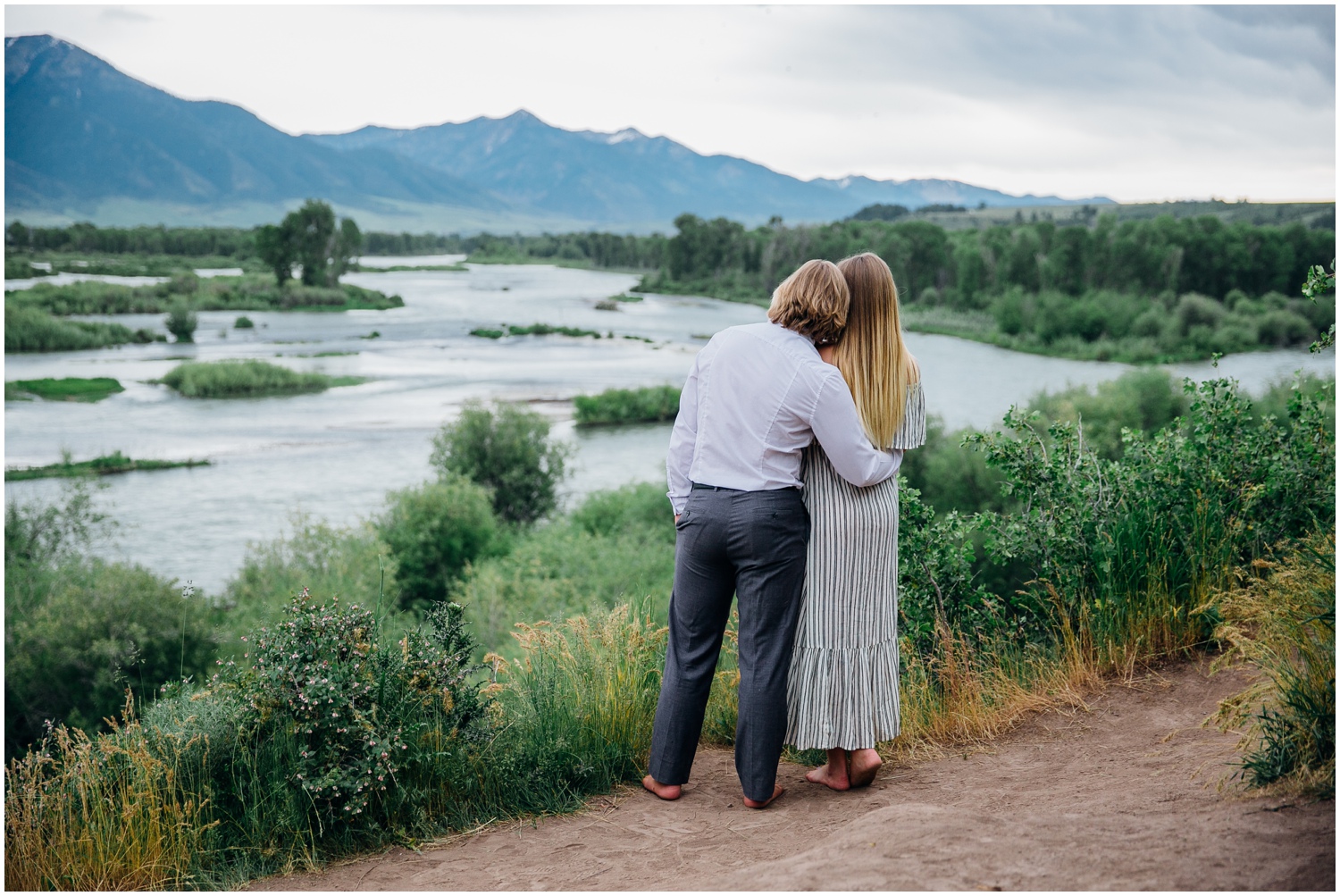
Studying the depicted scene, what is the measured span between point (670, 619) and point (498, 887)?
99 centimetres

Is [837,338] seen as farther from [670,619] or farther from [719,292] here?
[719,292]

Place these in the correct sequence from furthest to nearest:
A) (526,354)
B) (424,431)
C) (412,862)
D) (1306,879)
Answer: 1. (526,354)
2. (424,431)
3. (412,862)
4. (1306,879)

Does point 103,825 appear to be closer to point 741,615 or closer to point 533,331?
point 741,615

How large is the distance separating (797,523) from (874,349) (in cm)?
62

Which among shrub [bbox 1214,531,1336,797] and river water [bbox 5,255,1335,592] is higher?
shrub [bbox 1214,531,1336,797]

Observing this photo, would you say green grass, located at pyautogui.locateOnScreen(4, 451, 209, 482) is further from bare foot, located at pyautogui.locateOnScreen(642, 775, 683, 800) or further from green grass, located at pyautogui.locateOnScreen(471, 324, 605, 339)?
green grass, located at pyautogui.locateOnScreen(471, 324, 605, 339)

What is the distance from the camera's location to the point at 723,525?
308cm

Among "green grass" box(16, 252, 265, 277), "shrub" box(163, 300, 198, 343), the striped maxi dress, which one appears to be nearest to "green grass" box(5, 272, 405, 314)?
Answer: "green grass" box(16, 252, 265, 277)

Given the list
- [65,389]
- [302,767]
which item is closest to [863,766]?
[302,767]

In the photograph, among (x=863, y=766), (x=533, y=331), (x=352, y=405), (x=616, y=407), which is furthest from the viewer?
(x=533, y=331)

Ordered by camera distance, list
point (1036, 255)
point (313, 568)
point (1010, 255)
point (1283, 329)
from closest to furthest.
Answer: point (313, 568) < point (1283, 329) < point (1010, 255) < point (1036, 255)

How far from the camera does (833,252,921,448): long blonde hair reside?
3152mm

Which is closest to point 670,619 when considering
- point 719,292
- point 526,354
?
point 526,354

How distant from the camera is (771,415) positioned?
3.04 metres
